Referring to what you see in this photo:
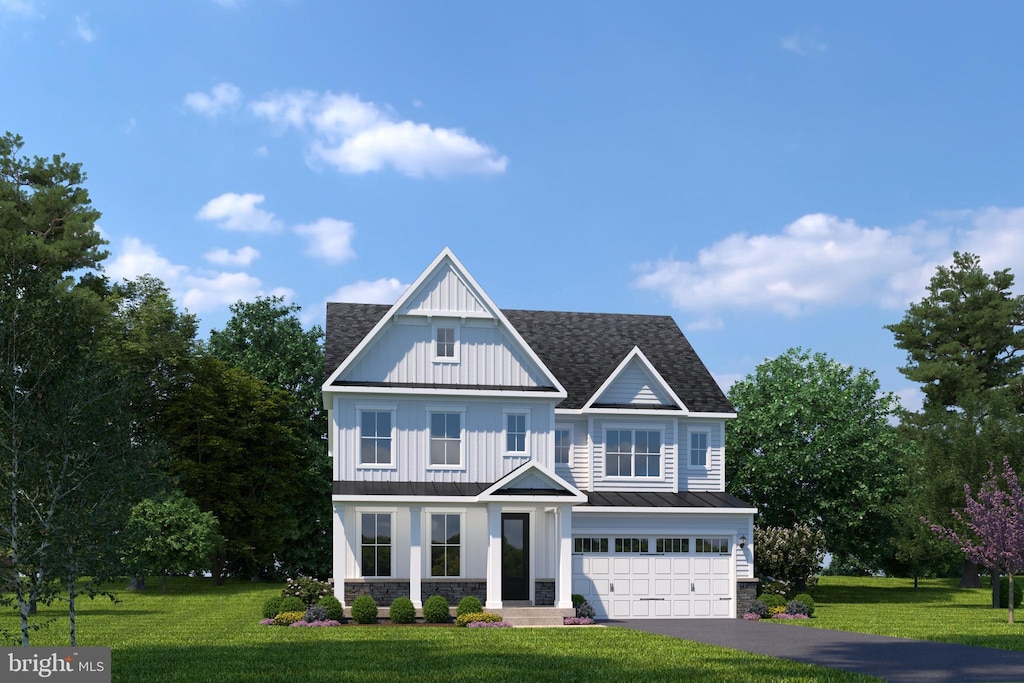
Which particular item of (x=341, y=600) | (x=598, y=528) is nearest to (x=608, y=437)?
(x=598, y=528)

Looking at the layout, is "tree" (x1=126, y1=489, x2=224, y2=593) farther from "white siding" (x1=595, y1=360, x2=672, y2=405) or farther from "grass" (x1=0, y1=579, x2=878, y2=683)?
"white siding" (x1=595, y1=360, x2=672, y2=405)

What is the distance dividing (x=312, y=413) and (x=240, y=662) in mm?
35604

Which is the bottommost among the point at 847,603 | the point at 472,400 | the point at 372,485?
the point at 847,603

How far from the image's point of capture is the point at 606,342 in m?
41.8

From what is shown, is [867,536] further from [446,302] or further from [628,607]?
[446,302]

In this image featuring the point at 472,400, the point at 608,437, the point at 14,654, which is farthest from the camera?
the point at 608,437

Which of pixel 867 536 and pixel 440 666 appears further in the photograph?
pixel 867 536

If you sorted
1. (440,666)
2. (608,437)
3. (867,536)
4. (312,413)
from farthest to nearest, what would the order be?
(312,413)
(867,536)
(608,437)
(440,666)

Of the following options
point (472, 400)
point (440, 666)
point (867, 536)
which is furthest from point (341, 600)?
point (867, 536)

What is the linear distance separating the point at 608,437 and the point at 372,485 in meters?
8.77

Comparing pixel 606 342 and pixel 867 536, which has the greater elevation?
pixel 606 342

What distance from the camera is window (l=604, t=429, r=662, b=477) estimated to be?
37.8m

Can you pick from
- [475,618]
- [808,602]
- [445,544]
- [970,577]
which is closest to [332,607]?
[475,618]

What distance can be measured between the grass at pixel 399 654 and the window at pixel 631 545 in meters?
6.43
